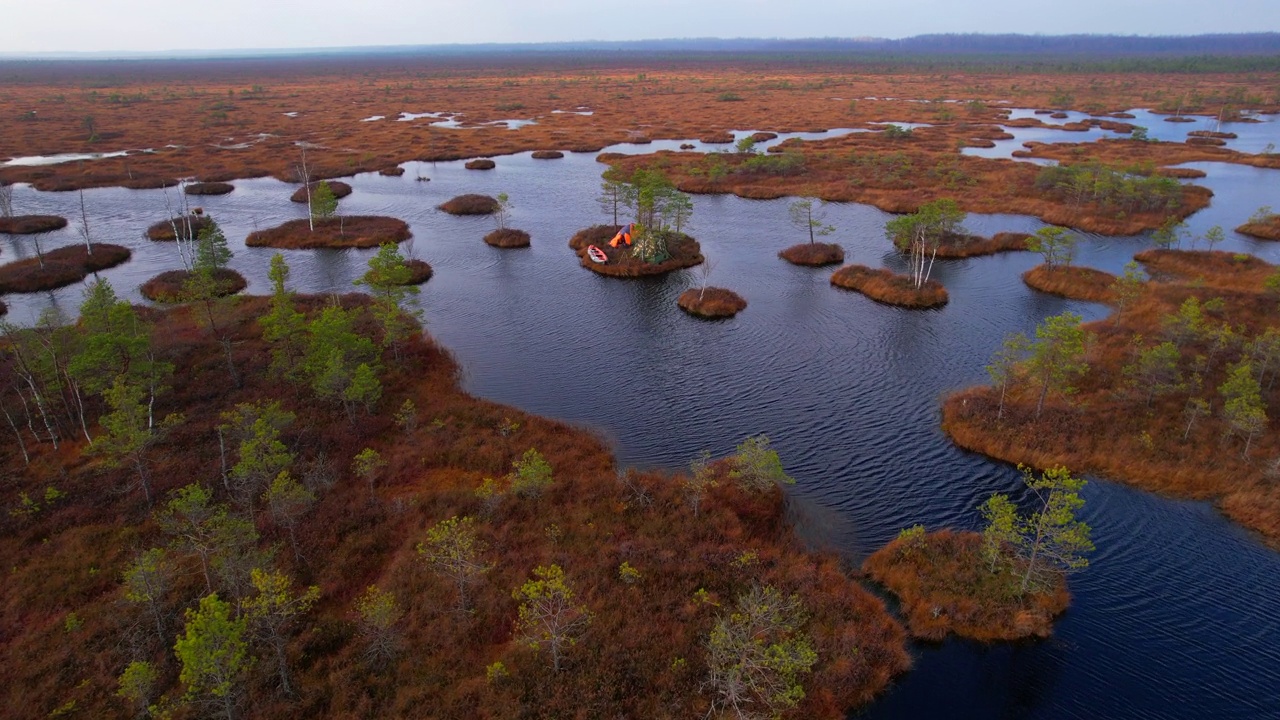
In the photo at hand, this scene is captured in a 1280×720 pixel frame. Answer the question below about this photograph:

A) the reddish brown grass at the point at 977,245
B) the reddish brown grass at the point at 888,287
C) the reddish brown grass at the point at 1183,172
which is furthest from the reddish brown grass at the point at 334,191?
the reddish brown grass at the point at 1183,172

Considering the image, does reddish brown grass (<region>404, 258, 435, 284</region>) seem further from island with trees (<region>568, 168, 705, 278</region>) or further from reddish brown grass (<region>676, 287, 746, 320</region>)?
reddish brown grass (<region>676, 287, 746, 320</region>)

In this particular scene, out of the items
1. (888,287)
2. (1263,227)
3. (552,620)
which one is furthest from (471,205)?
(1263,227)

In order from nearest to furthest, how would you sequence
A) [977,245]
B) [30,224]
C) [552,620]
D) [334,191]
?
1. [552,620]
2. [977,245]
3. [30,224]
4. [334,191]

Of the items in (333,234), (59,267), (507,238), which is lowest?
(59,267)

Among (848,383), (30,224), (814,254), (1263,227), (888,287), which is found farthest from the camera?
(30,224)

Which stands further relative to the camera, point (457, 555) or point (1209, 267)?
point (1209, 267)

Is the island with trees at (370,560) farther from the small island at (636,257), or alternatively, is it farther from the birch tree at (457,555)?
the small island at (636,257)

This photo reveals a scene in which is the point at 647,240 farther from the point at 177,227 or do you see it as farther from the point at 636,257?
the point at 177,227
